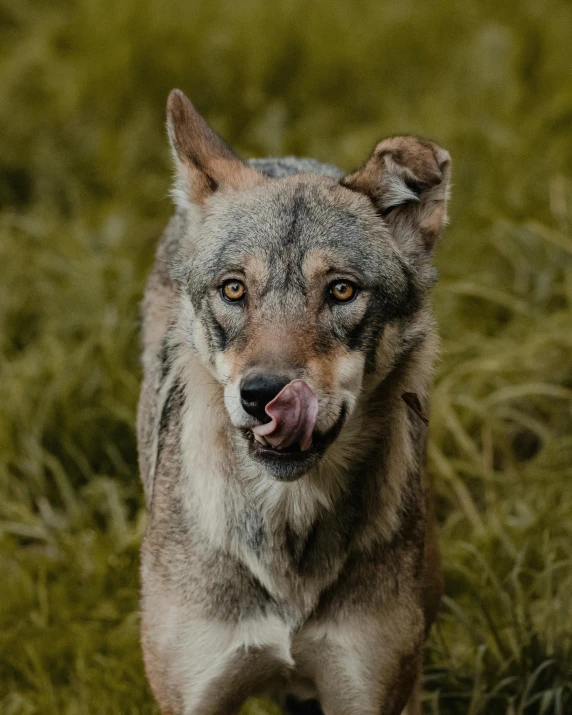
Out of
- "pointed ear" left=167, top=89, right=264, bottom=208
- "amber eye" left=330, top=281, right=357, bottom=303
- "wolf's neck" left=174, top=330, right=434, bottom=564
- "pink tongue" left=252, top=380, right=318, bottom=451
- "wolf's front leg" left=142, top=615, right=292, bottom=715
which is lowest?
"wolf's front leg" left=142, top=615, right=292, bottom=715

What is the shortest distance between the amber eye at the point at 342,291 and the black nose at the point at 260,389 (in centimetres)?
46

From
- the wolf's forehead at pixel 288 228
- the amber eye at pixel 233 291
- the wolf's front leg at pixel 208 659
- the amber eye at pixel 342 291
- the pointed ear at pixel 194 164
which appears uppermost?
the pointed ear at pixel 194 164

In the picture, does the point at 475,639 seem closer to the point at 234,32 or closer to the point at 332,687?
the point at 332,687

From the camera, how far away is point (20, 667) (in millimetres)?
4902

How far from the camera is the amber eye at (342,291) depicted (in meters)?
3.72

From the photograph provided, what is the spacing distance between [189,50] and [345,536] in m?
6.72

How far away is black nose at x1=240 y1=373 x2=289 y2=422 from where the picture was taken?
3.37 metres

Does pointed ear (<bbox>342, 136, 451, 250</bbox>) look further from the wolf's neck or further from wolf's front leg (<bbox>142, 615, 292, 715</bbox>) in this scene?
wolf's front leg (<bbox>142, 615, 292, 715</bbox>)

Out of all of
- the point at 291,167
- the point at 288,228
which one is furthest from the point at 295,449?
the point at 291,167

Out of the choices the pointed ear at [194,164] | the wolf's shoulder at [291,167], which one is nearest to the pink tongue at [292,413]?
the pointed ear at [194,164]

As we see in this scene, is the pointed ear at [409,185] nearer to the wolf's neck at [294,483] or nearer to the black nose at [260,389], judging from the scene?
the wolf's neck at [294,483]

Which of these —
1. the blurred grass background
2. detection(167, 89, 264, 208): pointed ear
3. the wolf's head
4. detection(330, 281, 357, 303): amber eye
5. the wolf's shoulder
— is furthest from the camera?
the blurred grass background

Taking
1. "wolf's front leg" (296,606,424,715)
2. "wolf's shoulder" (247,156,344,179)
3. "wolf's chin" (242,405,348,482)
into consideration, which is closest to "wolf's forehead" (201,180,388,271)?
"wolf's chin" (242,405,348,482)

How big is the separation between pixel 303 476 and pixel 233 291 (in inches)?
26.0
